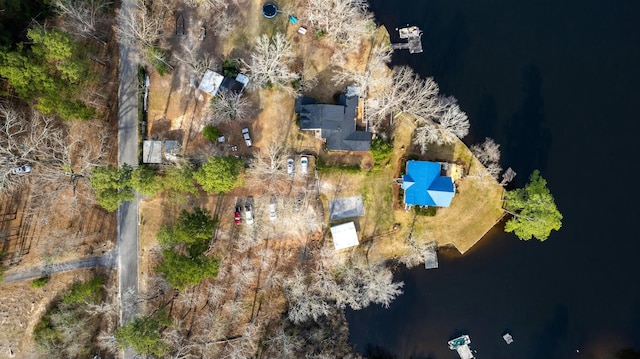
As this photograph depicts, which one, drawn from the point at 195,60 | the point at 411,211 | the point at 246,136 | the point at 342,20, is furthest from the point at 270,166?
the point at 342,20

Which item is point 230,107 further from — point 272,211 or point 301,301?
point 301,301

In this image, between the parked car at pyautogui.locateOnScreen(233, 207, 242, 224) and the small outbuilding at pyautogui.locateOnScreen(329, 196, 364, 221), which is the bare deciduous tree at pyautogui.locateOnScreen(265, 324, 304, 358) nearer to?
the parked car at pyautogui.locateOnScreen(233, 207, 242, 224)

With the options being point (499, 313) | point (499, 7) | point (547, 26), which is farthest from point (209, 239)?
point (547, 26)

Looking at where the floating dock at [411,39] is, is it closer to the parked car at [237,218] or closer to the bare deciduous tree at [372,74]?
the bare deciduous tree at [372,74]

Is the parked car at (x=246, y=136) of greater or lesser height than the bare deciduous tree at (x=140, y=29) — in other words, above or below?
below

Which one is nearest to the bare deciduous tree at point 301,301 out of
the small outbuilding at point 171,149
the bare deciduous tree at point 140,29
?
the small outbuilding at point 171,149

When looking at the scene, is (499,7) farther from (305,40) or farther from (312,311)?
(312,311)

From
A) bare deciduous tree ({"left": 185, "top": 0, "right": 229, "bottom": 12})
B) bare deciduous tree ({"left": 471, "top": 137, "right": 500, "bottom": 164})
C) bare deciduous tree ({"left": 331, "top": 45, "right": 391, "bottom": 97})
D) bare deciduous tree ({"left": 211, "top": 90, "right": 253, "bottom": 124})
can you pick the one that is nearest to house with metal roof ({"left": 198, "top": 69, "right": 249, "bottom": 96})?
bare deciduous tree ({"left": 211, "top": 90, "right": 253, "bottom": 124})
